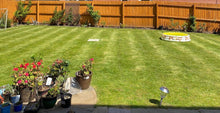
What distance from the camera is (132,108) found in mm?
4652

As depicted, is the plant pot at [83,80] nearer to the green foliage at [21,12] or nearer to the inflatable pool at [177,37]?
the inflatable pool at [177,37]

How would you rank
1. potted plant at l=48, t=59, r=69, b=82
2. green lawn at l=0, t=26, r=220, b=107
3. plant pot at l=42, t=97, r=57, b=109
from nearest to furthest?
1. plant pot at l=42, t=97, r=57, b=109
2. green lawn at l=0, t=26, r=220, b=107
3. potted plant at l=48, t=59, r=69, b=82

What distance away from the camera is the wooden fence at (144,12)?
652 inches

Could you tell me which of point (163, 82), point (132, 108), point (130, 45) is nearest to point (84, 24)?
point (130, 45)

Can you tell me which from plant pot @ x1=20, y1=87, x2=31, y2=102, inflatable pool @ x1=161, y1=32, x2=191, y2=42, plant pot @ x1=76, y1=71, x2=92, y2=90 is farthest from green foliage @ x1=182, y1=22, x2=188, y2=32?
plant pot @ x1=20, y1=87, x2=31, y2=102

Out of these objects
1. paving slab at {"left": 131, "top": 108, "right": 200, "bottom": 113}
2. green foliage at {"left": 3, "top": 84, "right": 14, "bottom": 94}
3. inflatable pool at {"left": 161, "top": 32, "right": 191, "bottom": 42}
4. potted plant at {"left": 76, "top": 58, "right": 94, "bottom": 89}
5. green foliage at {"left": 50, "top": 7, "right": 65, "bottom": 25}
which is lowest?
paving slab at {"left": 131, "top": 108, "right": 200, "bottom": 113}

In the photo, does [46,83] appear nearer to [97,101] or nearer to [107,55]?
[97,101]

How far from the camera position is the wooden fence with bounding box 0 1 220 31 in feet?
54.3

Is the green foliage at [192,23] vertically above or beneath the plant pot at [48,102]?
above

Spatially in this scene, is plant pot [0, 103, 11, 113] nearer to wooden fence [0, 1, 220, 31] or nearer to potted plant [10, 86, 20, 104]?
potted plant [10, 86, 20, 104]

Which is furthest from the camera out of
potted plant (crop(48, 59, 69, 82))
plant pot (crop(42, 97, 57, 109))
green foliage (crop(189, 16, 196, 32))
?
green foliage (crop(189, 16, 196, 32))

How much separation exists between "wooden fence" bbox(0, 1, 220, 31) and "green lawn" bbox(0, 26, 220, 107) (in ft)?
18.3

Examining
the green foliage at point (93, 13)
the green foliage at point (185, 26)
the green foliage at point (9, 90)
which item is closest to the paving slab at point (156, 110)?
the green foliage at point (9, 90)

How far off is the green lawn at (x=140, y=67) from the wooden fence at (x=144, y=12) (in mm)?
5585
